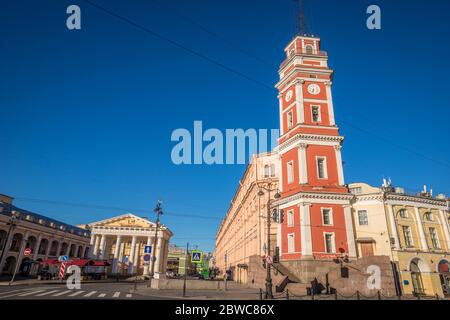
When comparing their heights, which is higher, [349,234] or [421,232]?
[421,232]

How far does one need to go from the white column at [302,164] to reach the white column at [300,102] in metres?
3.50

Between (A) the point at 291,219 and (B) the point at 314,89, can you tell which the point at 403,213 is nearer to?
(A) the point at 291,219

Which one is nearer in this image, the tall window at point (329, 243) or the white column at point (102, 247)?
the tall window at point (329, 243)

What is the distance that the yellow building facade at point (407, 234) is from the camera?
29375 millimetres

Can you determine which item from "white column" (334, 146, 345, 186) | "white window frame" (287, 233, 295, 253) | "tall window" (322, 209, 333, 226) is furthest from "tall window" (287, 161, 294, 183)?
"white window frame" (287, 233, 295, 253)

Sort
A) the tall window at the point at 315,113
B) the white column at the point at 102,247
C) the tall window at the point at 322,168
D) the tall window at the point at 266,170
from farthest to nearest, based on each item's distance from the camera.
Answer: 1. the white column at the point at 102,247
2. the tall window at the point at 266,170
3. the tall window at the point at 315,113
4. the tall window at the point at 322,168

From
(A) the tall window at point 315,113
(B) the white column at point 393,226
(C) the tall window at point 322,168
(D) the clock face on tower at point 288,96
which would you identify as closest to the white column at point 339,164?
(C) the tall window at point 322,168

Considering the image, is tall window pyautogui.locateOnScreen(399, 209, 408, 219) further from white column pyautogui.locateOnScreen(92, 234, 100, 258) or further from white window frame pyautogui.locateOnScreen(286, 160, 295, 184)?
white column pyautogui.locateOnScreen(92, 234, 100, 258)

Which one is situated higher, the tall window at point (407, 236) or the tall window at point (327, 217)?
the tall window at point (327, 217)

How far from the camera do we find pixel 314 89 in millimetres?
34281

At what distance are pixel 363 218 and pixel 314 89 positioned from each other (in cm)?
1713

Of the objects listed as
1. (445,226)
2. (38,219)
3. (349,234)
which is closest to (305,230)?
(349,234)

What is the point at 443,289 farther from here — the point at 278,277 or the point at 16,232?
the point at 16,232

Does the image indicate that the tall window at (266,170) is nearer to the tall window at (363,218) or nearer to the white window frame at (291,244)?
the tall window at (363,218)
